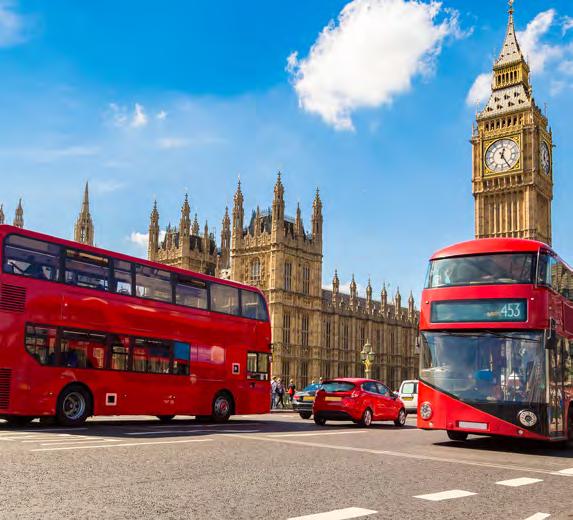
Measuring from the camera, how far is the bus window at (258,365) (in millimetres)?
20969

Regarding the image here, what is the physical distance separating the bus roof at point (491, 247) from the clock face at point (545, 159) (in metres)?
65.9

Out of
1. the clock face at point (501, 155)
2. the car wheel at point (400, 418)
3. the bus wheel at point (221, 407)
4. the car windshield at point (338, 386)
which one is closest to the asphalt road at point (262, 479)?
the bus wheel at point (221, 407)

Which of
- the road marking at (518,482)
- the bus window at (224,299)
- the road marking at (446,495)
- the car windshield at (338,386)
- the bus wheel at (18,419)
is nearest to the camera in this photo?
the road marking at (446,495)

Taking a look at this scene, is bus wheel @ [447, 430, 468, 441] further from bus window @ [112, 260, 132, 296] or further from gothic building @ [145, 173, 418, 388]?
gothic building @ [145, 173, 418, 388]

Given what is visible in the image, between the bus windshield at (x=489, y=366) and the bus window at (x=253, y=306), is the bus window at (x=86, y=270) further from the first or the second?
the bus windshield at (x=489, y=366)

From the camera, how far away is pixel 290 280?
61188 millimetres

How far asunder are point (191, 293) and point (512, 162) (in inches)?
2530

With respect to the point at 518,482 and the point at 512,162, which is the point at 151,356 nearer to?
the point at 518,482

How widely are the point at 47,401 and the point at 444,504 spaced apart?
1039 centimetres

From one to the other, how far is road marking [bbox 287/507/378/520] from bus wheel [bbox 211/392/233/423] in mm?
13191

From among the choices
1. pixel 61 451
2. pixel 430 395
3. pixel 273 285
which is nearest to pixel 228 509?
pixel 61 451

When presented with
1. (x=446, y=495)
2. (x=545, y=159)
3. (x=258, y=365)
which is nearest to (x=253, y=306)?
(x=258, y=365)

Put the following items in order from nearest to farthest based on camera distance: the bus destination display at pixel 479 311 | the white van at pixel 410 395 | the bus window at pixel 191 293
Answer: the bus destination display at pixel 479 311 < the bus window at pixel 191 293 < the white van at pixel 410 395

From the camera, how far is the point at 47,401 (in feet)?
49.8
